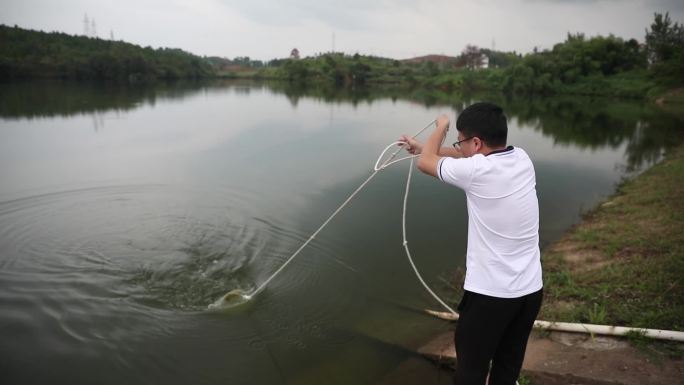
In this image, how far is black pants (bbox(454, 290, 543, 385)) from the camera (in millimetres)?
2008

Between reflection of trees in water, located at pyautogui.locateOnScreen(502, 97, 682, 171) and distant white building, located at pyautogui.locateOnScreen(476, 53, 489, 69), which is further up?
distant white building, located at pyautogui.locateOnScreen(476, 53, 489, 69)

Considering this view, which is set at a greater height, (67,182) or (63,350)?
(67,182)

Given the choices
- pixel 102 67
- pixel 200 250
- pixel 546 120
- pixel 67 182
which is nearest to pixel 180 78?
pixel 102 67

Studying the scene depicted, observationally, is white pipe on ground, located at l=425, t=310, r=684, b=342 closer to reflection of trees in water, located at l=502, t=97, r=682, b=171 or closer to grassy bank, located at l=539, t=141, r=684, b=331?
grassy bank, located at l=539, t=141, r=684, b=331

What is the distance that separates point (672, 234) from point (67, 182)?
11.3 meters

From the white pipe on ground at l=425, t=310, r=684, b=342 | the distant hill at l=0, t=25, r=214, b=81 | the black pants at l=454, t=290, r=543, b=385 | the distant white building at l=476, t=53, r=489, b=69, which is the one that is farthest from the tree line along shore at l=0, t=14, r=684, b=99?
the black pants at l=454, t=290, r=543, b=385

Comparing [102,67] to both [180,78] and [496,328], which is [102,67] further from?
[496,328]

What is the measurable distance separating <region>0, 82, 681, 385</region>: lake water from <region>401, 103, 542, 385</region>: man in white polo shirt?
1887 millimetres

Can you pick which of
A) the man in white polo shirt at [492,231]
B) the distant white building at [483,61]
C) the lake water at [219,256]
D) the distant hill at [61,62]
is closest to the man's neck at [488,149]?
the man in white polo shirt at [492,231]

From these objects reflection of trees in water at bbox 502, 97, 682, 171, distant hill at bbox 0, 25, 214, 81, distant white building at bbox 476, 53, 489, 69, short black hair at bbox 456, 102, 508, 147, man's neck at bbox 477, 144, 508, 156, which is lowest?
reflection of trees in water at bbox 502, 97, 682, 171

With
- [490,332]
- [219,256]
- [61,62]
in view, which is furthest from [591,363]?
[61,62]

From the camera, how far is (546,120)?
83.8 feet

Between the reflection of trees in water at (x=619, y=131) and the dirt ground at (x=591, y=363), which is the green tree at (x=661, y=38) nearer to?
the reflection of trees in water at (x=619, y=131)

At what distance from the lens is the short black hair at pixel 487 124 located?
1.95 meters
